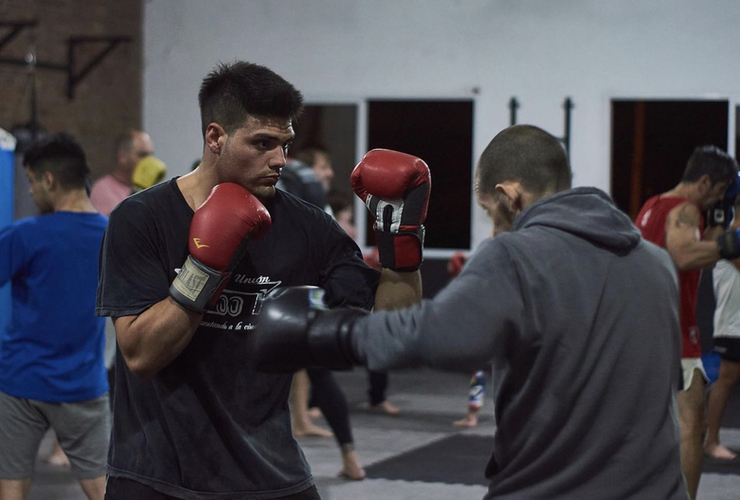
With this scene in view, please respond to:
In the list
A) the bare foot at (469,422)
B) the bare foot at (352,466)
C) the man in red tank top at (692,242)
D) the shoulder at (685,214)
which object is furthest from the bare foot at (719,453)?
the bare foot at (352,466)

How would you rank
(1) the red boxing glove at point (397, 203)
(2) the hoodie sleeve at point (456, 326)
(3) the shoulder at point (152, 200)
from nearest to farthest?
(2) the hoodie sleeve at point (456, 326) → (3) the shoulder at point (152, 200) → (1) the red boxing glove at point (397, 203)

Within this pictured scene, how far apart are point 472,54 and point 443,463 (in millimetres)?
4597

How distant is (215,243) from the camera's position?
7.25ft

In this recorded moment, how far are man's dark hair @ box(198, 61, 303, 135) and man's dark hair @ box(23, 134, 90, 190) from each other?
61.4 inches

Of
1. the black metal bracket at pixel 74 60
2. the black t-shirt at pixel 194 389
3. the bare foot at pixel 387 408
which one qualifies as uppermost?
the black metal bracket at pixel 74 60

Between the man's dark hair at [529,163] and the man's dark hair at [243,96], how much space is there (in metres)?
0.53

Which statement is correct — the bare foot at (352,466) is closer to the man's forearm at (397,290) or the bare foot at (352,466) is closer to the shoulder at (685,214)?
the shoulder at (685,214)

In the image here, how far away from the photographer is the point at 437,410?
280 inches

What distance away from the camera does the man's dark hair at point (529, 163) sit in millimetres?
2043

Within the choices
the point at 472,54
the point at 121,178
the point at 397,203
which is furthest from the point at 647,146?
the point at 397,203

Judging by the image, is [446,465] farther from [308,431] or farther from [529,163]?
[529,163]

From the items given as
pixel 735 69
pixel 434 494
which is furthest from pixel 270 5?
pixel 434 494

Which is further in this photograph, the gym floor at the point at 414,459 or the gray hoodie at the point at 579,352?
the gym floor at the point at 414,459

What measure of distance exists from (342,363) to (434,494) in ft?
10.1
